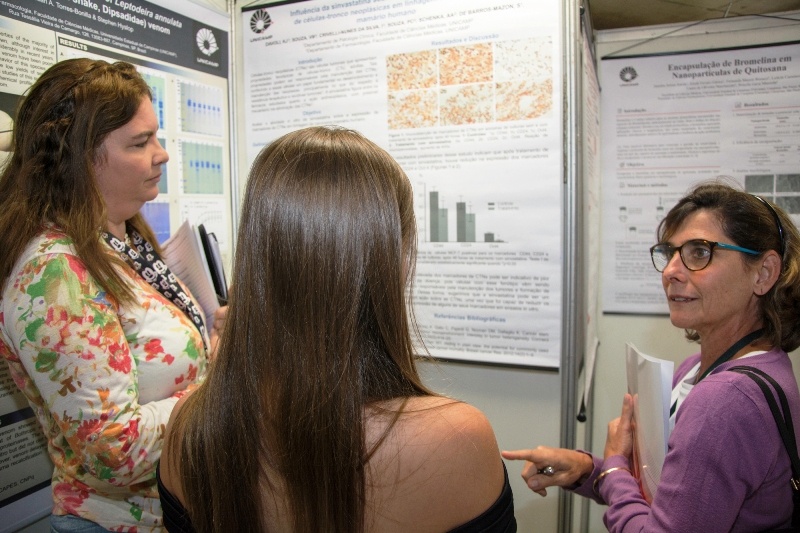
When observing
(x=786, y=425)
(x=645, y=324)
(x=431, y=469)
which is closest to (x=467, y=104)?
(x=786, y=425)

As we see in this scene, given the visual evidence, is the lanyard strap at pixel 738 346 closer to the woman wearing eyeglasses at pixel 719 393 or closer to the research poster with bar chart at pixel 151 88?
the woman wearing eyeglasses at pixel 719 393

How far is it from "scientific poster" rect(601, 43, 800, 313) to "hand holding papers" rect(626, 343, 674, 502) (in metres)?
1.55

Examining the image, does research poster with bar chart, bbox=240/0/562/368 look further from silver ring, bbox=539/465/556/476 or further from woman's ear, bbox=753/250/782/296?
woman's ear, bbox=753/250/782/296

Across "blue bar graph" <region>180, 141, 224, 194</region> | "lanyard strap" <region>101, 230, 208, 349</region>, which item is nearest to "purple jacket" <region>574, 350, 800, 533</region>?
"lanyard strap" <region>101, 230, 208, 349</region>

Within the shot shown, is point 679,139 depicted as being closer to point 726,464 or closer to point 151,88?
point 726,464

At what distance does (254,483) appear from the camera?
710 millimetres

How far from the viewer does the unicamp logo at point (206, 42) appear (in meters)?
1.84

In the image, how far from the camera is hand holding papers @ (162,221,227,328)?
1385 millimetres

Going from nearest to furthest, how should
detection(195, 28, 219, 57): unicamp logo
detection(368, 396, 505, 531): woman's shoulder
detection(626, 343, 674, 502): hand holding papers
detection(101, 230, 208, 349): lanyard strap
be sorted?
1. detection(368, 396, 505, 531): woman's shoulder
2. detection(626, 343, 674, 502): hand holding papers
3. detection(101, 230, 208, 349): lanyard strap
4. detection(195, 28, 219, 57): unicamp logo

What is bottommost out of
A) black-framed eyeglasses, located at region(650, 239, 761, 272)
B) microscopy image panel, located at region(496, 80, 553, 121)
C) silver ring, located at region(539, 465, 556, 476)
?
silver ring, located at region(539, 465, 556, 476)

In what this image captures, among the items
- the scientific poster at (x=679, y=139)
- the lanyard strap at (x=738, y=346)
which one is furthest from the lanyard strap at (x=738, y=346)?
the scientific poster at (x=679, y=139)

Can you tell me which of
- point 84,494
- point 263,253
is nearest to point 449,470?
point 263,253

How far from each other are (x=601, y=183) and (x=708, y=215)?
60.0 inches

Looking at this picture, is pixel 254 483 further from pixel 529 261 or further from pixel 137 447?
pixel 529 261
